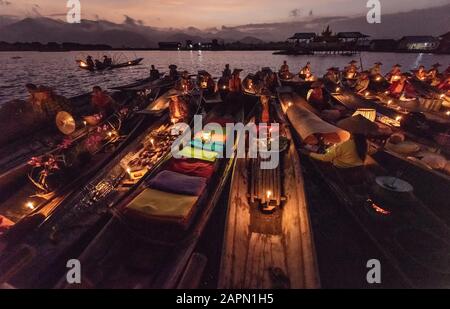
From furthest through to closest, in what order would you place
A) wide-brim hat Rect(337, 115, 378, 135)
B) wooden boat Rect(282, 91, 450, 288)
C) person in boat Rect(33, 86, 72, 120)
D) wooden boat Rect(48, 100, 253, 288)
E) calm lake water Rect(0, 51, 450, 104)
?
calm lake water Rect(0, 51, 450, 104) < person in boat Rect(33, 86, 72, 120) < wide-brim hat Rect(337, 115, 378, 135) < wooden boat Rect(282, 91, 450, 288) < wooden boat Rect(48, 100, 253, 288)

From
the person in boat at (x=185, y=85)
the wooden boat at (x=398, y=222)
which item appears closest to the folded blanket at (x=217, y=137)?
the wooden boat at (x=398, y=222)

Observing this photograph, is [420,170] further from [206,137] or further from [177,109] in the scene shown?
[177,109]

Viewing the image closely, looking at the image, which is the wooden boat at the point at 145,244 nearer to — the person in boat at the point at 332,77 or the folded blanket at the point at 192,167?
the folded blanket at the point at 192,167

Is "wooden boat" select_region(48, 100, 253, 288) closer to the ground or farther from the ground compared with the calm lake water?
closer to the ground

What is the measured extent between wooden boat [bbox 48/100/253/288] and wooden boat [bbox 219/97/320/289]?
3.19 ft

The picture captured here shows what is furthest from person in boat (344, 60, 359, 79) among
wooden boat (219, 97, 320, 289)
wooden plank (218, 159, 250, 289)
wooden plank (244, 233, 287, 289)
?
wooden plank (244, 233, 287, 289)

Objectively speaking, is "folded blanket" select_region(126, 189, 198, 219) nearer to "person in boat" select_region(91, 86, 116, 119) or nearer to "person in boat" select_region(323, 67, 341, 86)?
"person in boat" select_region(91, 86, 116, 119)

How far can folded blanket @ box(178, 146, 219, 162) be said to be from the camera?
8.88m

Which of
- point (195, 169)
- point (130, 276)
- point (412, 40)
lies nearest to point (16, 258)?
point (130, 276)

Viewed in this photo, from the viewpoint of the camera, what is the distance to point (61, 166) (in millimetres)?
9266

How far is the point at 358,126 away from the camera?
8.98 m

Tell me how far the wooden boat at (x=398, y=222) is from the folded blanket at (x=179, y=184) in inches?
204

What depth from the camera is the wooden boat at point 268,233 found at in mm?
5367
